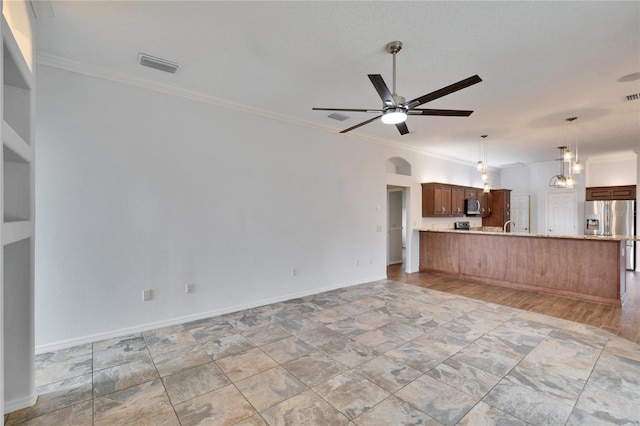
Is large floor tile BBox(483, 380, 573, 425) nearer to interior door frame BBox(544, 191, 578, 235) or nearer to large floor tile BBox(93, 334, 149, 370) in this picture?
large floor tile BBox(93, 334, 149, 370)

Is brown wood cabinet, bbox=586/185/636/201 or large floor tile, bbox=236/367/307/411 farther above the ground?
brown wood cabinet, bbox=586/185/636/201

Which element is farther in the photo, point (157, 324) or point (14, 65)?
point (157, 324)

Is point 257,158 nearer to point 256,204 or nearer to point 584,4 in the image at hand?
point 256,204

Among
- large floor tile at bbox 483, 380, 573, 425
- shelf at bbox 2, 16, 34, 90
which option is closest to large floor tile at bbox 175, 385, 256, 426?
large floor tile at bbox 483, 380, 573, 425

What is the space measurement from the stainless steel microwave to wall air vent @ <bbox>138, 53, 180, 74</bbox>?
7313 millimetres

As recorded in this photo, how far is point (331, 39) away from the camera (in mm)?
2604

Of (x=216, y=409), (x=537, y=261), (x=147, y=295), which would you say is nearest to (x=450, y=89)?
(x=216, y=409)

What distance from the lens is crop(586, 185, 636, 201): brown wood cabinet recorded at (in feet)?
23.9

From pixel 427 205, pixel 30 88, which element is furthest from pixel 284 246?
pixel 427 205

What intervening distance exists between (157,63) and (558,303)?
6.35m

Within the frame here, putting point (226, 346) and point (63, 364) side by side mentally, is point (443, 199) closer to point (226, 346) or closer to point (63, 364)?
point (226, 346)

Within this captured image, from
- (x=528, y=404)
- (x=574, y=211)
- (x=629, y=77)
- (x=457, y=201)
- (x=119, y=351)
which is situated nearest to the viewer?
(x=528, y=404)

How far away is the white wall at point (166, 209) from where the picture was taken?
9.75 feet

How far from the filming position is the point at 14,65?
187cm
